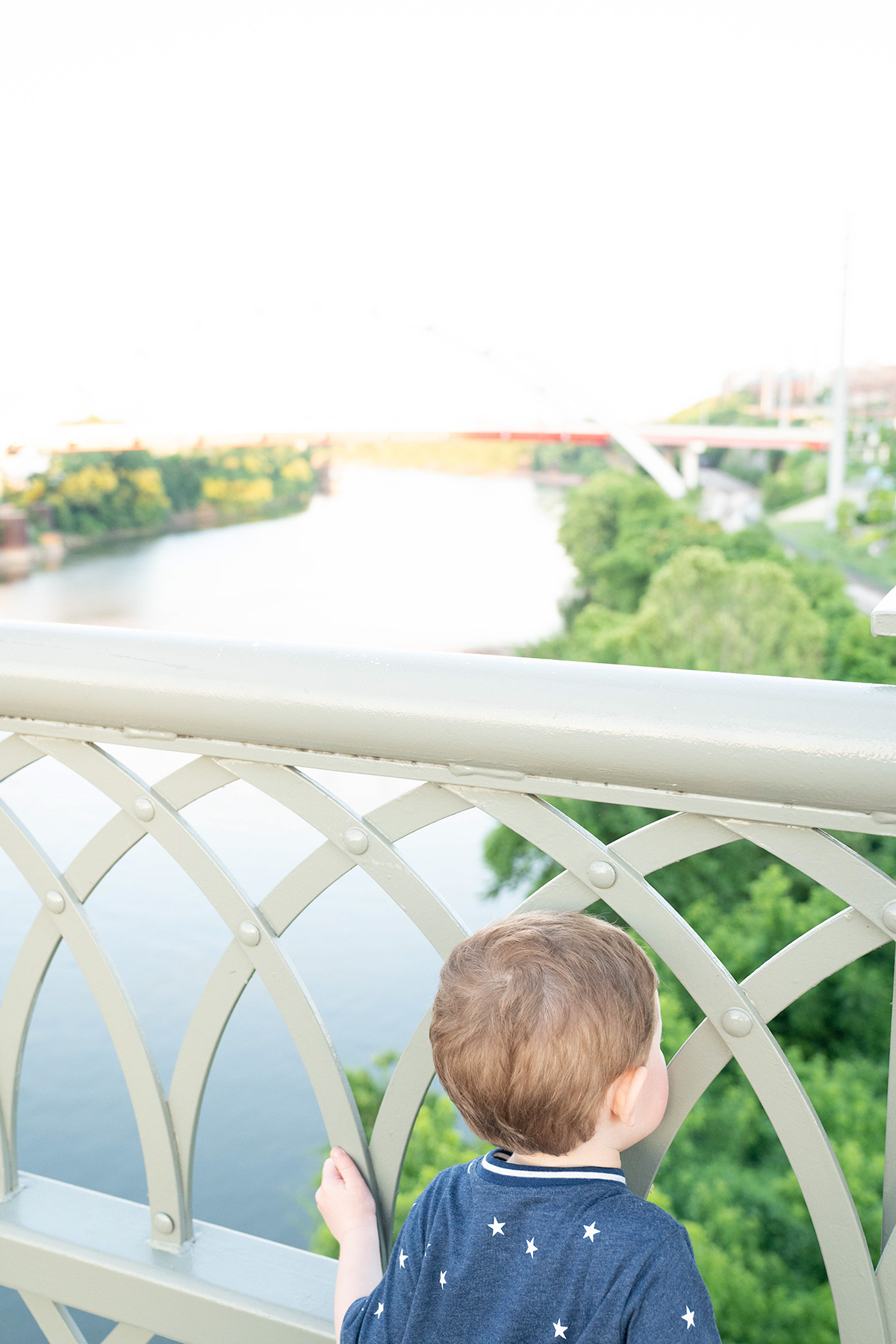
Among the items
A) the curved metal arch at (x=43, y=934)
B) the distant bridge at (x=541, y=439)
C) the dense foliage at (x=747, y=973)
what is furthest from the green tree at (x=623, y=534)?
the curved metal arch at (x=43, y=934)

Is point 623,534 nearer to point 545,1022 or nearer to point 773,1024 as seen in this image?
point 773,1024

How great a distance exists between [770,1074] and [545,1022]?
16cm

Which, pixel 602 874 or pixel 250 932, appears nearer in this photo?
pixel 602 874

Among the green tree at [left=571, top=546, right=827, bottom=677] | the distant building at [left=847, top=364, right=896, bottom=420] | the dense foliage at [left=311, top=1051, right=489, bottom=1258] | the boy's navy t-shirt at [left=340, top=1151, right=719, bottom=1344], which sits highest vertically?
the distant building at [left=847, top=364, right=896, bottom=420]

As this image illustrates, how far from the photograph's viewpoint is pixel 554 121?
2867cm

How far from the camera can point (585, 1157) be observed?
2.39 feet

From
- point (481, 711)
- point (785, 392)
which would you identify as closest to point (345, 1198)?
point (481, 711)

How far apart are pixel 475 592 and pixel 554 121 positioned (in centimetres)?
1475

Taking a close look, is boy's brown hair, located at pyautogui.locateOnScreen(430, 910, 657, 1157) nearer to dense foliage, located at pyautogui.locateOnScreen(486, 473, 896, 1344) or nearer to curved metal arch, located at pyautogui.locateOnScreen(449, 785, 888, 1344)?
curved metal arch, located at pyautogui.locateOnScreen(449, 785, 888, 1344)

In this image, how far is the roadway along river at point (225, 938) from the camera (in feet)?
18.6

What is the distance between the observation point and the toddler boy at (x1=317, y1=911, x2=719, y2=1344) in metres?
0.67

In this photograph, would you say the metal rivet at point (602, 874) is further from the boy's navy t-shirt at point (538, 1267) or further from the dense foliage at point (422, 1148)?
the dense foliage at point (422, 1148)

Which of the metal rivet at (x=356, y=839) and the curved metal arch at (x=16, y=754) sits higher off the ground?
the curved metal arch at (x=16, y=754)

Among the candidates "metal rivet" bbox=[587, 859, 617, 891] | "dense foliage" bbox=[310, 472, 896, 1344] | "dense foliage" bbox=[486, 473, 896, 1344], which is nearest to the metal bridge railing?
"metal rivet" bbox=[587, 859, 617, 891]
